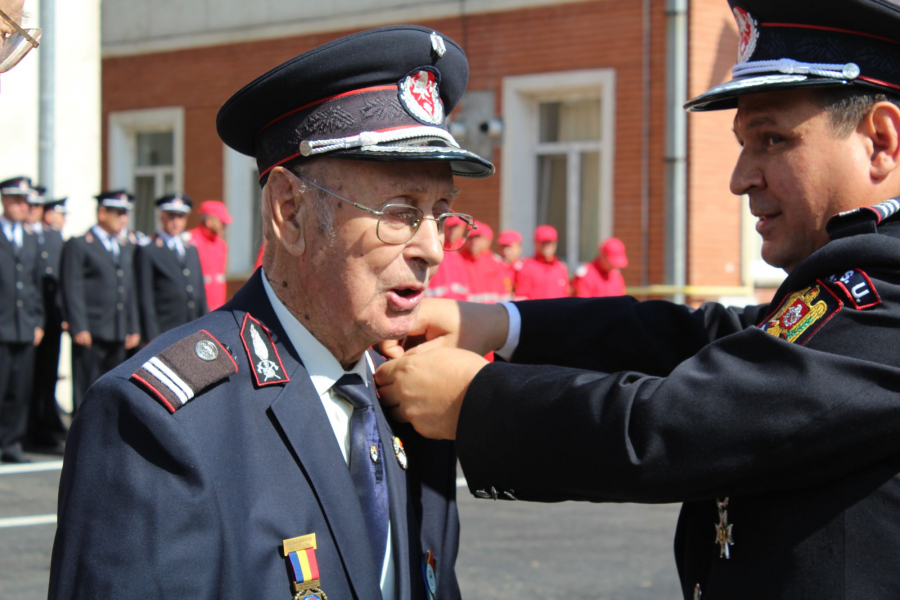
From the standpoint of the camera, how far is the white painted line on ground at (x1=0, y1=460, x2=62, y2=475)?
27.1 feet

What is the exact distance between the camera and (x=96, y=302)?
10000 millimetres

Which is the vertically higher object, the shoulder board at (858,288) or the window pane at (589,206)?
the window pane at (589,206)

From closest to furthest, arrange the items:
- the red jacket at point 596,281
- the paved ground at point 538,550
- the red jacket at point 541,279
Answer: the paved ground at point 538,550 → the red jacket at point 596,281 → the red jacket at point 541,279

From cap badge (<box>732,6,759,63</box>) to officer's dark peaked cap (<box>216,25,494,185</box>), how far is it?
625mm

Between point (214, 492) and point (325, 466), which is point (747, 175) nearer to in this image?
point (325, 466)

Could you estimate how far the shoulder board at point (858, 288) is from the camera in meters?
1.92

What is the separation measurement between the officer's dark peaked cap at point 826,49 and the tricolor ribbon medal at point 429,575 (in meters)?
1.17

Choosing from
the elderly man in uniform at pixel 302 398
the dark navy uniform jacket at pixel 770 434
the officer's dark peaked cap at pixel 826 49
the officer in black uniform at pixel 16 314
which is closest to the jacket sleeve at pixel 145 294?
the officer in black uniform at pixel 16 314

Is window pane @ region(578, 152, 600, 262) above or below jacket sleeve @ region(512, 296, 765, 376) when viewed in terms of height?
above

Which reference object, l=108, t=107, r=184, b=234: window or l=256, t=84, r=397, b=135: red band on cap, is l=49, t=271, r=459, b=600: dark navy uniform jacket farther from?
l=108, t=107, r=184, b=234: window

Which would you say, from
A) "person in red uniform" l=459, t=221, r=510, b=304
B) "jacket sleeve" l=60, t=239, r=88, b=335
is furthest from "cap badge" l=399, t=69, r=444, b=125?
"person in red uniform" l=459, t=221, r=510, b=304

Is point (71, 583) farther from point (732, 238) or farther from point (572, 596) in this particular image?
point (732, 238)

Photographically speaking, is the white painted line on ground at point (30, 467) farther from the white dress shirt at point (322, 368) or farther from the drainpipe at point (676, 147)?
the drainpipe at point (676, 147)

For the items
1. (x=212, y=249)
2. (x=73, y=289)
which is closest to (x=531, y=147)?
(x=212, y=249)
